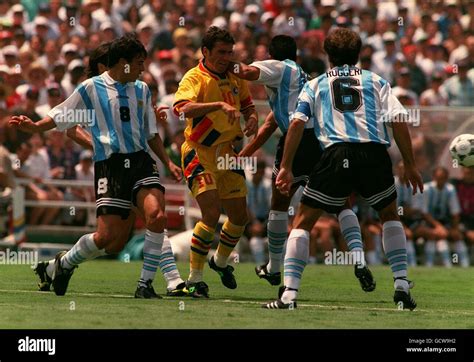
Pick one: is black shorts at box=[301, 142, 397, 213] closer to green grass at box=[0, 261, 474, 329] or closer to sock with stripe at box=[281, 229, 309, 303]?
sock with stripe at box=[281, 229, 309, 303]

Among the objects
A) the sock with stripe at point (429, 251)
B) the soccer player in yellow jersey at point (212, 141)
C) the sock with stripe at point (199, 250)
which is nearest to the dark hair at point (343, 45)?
the soccer player in yellow jersey at point (212, 141)

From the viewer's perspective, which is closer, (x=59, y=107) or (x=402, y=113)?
(x=402, y=113)

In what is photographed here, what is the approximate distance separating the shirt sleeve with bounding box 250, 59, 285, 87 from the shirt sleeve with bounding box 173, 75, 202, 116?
Result: 0.53m

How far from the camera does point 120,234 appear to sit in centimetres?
1148

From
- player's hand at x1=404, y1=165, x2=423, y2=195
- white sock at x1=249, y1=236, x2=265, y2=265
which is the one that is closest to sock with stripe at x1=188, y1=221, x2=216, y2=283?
player's hand at x1=404, y1=165, x2=423, y2=195

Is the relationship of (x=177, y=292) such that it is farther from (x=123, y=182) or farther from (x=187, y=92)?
(x=187, y=92)

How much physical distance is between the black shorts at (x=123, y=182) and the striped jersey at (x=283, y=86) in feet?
4.89

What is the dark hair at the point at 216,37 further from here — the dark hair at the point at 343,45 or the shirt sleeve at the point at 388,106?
the shirt sleeve at the point at 388,106

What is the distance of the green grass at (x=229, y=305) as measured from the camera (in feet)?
32.5

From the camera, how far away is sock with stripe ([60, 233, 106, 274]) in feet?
37.7

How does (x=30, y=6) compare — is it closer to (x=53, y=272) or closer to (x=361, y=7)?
(x=361, y=7)

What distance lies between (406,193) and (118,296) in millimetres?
8114
